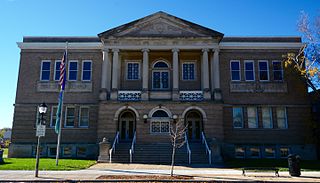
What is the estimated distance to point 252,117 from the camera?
26062 mm

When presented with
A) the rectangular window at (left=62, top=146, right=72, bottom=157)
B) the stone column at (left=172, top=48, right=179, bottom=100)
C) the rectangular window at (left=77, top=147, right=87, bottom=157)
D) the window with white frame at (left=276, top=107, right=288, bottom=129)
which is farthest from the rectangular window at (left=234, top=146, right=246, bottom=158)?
the rectangular window at (left=62, top=146, right=72, bottom=157)

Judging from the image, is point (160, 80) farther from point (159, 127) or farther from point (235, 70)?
point (235, 70)

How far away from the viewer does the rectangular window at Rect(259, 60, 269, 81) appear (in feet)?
87.2

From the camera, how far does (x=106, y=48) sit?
25281 millimetres

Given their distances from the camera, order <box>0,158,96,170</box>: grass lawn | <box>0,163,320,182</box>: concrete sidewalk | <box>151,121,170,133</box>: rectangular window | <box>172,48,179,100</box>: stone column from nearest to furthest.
A: <box>0,163,320,182</box>: concrete sidewalk, <box>0,158,96,170</box>: grass lawn, <box>151,121,170,133</box>: rectangular window, <box>172,48,179,100</box>: stone column

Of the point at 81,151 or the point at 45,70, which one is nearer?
the point at 81,151

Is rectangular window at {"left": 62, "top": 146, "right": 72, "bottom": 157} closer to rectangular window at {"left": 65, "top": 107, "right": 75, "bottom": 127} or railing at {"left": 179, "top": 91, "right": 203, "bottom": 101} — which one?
rectangular window at {"left": 65, "top": 107, "right": 75, "bottom": 127}

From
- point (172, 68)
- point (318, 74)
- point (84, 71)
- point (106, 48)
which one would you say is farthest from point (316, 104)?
point (84, 71)

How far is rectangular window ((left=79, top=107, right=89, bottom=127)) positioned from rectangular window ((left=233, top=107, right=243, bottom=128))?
536 inches

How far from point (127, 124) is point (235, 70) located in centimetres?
1138

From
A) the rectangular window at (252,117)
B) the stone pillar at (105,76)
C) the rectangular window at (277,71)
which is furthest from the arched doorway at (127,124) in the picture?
the rectangular window at (277,71)

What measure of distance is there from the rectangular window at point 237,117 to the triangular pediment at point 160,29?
721 cm

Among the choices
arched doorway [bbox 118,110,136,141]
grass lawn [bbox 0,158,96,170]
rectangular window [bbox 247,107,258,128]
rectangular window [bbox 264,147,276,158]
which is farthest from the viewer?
rectangular window [bbox 247,107,258,128]

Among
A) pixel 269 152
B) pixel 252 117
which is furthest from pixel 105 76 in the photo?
pixel 269 152
